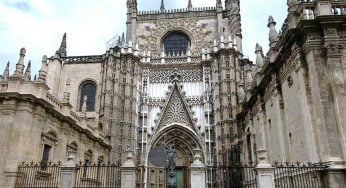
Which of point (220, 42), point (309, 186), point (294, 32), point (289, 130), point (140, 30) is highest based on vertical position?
point (140, 30)

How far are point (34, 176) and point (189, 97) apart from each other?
15235mm

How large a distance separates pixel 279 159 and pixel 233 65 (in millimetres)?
12740

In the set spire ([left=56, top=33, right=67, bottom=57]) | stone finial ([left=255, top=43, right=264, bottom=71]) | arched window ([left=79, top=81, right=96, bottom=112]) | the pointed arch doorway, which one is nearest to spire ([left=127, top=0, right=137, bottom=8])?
spire ([left=56, top=33, right=67, bottom=57])

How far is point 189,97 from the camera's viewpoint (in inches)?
1064

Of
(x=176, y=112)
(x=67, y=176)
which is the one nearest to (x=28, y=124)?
(x=67, y=176)

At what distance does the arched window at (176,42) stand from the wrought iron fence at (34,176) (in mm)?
17429

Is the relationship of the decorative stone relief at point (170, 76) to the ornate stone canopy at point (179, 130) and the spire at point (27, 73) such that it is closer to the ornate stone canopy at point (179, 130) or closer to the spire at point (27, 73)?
the ornate stone canopy at point (179, 130)

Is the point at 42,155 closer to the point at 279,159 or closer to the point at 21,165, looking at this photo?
the point at 21,165

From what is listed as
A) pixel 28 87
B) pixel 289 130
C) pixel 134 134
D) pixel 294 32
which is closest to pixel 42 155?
pixel 28 87

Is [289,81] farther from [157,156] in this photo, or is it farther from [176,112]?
[157,156]

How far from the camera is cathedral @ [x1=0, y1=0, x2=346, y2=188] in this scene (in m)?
11.5

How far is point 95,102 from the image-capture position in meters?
26.7

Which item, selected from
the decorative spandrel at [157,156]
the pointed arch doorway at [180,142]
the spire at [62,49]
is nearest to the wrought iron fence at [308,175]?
the pointed arch doorway at [180,142]

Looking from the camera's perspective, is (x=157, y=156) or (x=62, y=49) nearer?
(x=157, y=156)
